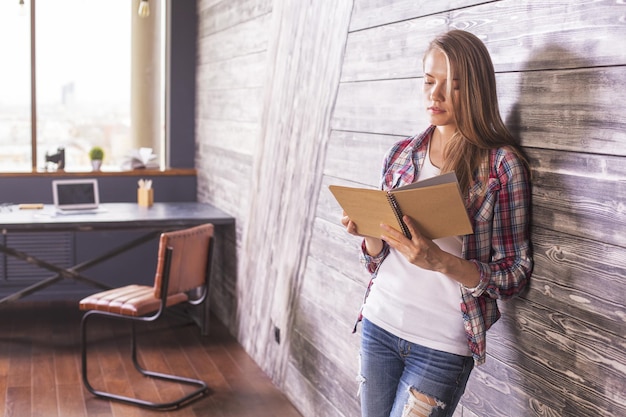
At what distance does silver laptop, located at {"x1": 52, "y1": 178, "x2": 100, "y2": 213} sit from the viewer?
493 centimetres

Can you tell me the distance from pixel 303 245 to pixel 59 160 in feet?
8.30

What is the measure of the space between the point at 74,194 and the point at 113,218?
416mm

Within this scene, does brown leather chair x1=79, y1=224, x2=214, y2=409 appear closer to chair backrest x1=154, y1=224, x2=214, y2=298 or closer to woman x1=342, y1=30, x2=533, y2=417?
chair backrest x1=154, y1=224, x2=214, y2=298

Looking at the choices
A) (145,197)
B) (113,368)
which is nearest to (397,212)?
(113,368)

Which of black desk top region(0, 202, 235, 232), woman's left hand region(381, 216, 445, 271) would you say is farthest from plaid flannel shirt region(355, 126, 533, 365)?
black desk top region(0, 202, 235, 232)

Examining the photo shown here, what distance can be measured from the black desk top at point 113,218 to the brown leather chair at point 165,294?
26.9 inches

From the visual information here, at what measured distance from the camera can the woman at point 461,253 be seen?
6.64ft

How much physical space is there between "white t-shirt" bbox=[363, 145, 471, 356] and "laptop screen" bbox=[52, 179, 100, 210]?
10.6 feet

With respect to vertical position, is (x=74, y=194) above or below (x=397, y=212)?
below

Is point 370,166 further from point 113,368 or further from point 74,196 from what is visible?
point 74,196

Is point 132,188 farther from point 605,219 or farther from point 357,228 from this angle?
point 605,219

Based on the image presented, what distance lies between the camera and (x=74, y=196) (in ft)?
16.4

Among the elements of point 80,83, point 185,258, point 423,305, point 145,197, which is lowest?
point 185,258

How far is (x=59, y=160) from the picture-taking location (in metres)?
5.53
